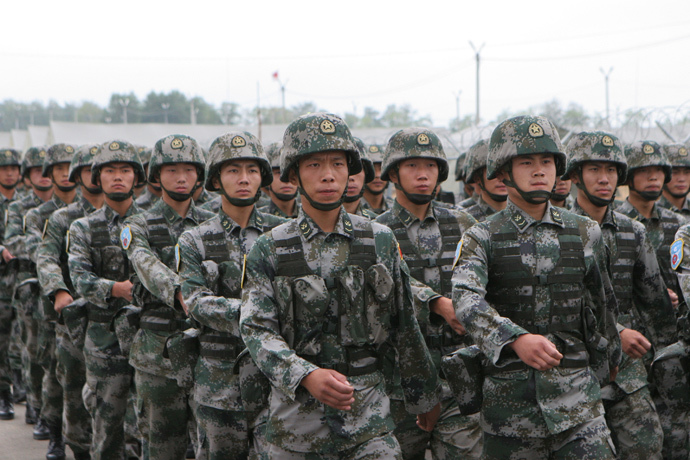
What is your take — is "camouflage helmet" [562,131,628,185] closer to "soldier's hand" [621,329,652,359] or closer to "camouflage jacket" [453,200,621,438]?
"soldier's hand" [621,329,652,359]

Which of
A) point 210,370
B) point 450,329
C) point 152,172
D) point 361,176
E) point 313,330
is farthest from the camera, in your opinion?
point 361,176

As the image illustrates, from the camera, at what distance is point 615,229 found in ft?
17.7

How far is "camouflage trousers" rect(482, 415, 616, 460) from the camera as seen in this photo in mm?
3762

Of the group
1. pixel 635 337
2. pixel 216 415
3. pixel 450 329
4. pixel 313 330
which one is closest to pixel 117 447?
pixel 216 415

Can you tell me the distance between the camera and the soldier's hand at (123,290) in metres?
5.92

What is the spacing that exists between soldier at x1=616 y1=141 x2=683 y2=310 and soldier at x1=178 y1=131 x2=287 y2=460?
10.5ft

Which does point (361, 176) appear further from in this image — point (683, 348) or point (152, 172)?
point (683, 348)

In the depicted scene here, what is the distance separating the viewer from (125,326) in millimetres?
6230

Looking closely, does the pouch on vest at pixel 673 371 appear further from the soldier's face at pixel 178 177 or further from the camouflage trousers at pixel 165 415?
Answer: the soldier's face at pixel 178 177

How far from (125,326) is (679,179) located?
5215 millimetres

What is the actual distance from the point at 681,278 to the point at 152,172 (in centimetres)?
387

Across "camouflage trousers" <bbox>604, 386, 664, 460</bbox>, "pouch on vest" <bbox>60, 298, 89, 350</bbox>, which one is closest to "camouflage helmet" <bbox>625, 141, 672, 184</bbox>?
"camouflage trousers" <bbox>604, 386, 664, 460</bbox>

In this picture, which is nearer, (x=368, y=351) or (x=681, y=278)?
(x=368, y=351)

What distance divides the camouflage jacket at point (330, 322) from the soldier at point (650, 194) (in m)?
3.53
